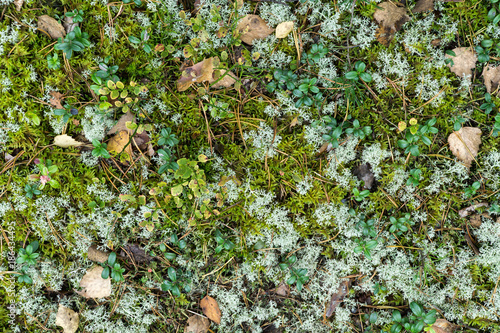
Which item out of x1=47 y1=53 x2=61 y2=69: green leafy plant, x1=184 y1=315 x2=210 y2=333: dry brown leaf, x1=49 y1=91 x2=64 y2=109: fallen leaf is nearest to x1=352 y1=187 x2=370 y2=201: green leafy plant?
x1=184 y1=315 x2=210 y2=333: dry brown leaf

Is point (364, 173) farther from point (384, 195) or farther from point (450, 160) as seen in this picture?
point (450, 160)

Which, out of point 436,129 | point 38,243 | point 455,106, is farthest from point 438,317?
point 38,243

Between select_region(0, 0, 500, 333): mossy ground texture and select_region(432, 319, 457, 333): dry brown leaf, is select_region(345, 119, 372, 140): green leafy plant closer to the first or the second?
select_region(0, 0, 500, 333): mossy ground texture

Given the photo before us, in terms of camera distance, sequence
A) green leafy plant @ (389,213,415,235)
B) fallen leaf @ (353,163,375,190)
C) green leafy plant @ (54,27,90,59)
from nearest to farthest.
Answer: green leafy plant @ (54,27,90,59) < green leafy plant @ (389,213,415,235) < fallen leaf @ (353,163,375,190)

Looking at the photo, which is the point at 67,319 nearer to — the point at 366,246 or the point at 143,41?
the point at 143,41

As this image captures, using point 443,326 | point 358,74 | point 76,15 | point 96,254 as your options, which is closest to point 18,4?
point 76,15
